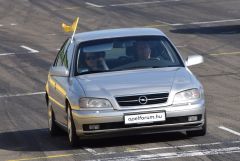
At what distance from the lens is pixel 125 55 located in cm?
1449

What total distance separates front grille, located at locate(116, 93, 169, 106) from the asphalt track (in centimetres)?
57

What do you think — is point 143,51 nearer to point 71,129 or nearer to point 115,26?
point 71,129

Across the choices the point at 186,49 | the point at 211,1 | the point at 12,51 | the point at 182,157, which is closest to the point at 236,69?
the point at 186,49

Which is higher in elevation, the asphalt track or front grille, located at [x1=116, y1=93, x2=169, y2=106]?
front grille, located at [x1=116, y1=93, x2=169, y2=106]

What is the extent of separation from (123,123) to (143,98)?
394mm

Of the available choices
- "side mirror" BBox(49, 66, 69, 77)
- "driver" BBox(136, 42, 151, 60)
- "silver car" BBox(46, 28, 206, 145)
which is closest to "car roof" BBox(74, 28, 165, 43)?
"silver car" BBox(46, 28, 206, 145)

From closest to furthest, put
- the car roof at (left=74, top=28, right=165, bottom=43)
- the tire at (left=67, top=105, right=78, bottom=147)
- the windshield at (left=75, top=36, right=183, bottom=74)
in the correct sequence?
the tire at (left=67, top=105, right=78, bottom=147), the windshield at (left=75, top=36, right=183, bottom=74), the car roof at (left=74, top=28, right=165, bottom=43)

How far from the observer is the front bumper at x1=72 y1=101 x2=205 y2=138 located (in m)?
13.2

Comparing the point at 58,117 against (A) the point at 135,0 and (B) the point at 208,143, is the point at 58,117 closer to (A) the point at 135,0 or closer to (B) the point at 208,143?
(B) the point at 208,143

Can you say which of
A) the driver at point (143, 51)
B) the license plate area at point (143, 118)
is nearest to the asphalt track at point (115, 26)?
the license plate area at point (143, 118)

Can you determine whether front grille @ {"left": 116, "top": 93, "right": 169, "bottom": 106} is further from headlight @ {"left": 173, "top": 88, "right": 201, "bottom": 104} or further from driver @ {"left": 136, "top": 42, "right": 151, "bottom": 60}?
driver @ {"left": 136, "top": 42, "right": 151, "bottom": 60}

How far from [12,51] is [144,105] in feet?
63.5

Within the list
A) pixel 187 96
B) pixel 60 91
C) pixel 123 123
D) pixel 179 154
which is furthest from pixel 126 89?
pixel 60 91

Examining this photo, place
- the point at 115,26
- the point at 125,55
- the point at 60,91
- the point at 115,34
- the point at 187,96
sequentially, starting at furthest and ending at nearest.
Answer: the point at 115,26 → the point at 115,34 → the point at 60,91 → the point at 125,55 → the point at 187,96
